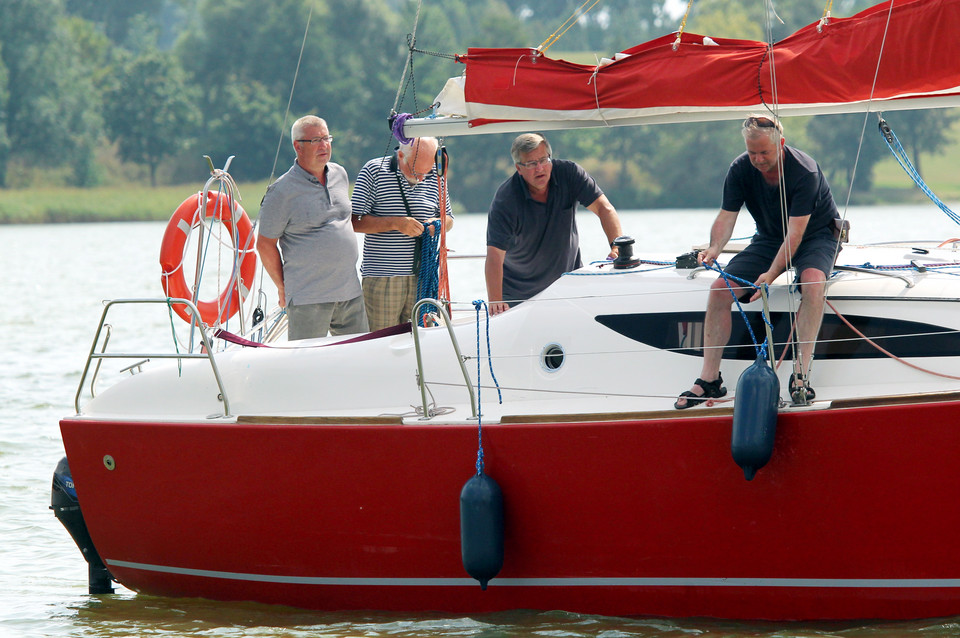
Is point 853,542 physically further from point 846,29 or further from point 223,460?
point 223,460

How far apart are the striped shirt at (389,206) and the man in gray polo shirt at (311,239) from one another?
11 cm

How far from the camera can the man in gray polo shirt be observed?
239 inches

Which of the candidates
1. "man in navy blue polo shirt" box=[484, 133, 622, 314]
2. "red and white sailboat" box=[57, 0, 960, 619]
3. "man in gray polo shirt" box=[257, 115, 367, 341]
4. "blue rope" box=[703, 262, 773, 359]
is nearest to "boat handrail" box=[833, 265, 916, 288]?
"red and white sailboat" box=[57, 0, 960, 619]

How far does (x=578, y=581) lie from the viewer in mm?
5000

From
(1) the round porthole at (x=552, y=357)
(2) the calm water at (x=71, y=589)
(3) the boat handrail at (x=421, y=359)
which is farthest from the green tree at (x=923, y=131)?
(3) the boat handrail at (x=421, y=359)

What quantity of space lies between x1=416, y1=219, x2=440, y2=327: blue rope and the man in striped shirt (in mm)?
52

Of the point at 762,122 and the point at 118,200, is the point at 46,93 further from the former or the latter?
the point at 762,122

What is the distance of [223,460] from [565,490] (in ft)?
5.11

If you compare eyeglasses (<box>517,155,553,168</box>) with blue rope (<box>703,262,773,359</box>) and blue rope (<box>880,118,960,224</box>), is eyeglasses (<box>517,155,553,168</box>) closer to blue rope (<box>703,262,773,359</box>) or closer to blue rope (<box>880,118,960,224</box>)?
blue rope (<box>703,262,773,359</box>)

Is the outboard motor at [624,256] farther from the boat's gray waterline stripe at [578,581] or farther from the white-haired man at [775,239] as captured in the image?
the boat's gray waterline stripe at [578,581]

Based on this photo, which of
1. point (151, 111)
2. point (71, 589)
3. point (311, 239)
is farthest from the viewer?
point (151, 111)

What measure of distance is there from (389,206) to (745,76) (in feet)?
6.98

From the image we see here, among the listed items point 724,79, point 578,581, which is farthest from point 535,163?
point 578,581

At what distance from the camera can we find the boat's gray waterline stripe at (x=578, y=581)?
15.3 ft
